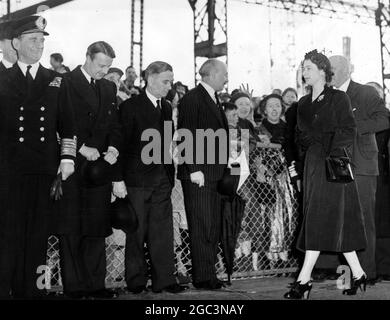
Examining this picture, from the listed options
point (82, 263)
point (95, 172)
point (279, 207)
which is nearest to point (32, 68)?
point (95, 172)

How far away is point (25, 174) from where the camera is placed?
177 inches

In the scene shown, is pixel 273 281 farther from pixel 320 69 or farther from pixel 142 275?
pixel 320 69

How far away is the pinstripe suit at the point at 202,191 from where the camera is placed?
569 centimetres

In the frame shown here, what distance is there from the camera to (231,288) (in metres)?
5.90

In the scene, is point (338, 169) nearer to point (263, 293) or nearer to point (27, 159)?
point (263, 293)

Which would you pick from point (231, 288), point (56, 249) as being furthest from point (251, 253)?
point (56, 249)

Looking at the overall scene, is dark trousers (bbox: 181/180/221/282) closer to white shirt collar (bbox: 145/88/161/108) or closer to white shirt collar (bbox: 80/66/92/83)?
white shirt collar (bbox: 145/88/161/108)

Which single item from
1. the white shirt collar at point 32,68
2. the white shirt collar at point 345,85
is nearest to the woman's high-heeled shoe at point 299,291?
the white shirt collar at point 345,85

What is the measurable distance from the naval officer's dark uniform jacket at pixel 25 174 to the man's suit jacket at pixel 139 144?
99 cm

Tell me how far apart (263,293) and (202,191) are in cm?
115

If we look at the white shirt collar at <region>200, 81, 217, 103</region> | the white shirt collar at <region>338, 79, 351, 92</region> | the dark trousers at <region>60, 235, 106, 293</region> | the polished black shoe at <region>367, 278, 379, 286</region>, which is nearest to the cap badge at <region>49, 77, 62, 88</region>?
the dark trousers at <region>60, 235, 106, 293</region>

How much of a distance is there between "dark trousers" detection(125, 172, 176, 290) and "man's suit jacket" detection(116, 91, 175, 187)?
0.29 ft
